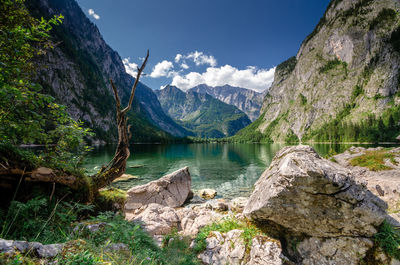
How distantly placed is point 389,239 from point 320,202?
175 centimetres

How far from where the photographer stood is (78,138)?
527 centimetres

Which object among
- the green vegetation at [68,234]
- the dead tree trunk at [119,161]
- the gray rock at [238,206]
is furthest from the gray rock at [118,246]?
the gray rock at [238,206]

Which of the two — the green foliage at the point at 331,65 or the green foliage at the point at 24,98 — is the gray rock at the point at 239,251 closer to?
the green foliage at the point at 24,98

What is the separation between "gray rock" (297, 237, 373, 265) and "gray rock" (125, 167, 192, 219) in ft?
39.5

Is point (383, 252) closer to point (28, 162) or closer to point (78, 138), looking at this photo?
point (78, 138)

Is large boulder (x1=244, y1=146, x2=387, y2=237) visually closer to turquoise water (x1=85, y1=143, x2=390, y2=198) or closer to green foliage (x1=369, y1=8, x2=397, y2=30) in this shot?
turquoise water (x1=85, y1=143, x2=390, y2=198)

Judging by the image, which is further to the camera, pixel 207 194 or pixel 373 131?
pixel 373 131

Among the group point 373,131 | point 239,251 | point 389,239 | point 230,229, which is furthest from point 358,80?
point 239,251

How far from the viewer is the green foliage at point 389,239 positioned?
4270 millimetres

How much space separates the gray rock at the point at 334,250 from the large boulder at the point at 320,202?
0.55ft

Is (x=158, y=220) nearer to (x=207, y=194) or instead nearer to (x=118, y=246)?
(x=118, y=246)

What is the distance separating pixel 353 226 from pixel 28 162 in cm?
918

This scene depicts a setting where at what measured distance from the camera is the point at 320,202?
4832mm

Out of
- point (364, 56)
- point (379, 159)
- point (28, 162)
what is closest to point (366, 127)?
point (364, 56)
